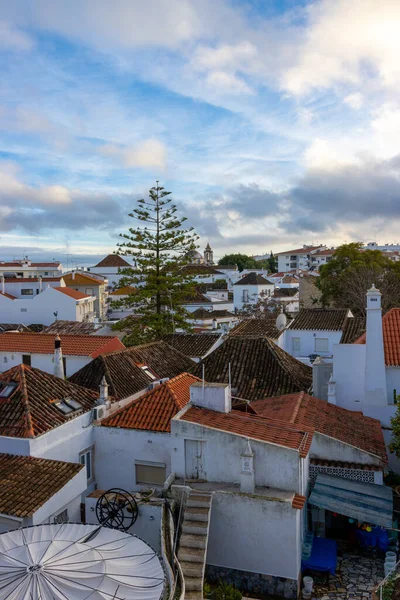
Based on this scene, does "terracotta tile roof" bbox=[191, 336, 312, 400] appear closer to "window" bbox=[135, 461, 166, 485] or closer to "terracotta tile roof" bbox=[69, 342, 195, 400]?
"terracotta tile roof" bbox=[69, 342, 195, 400]

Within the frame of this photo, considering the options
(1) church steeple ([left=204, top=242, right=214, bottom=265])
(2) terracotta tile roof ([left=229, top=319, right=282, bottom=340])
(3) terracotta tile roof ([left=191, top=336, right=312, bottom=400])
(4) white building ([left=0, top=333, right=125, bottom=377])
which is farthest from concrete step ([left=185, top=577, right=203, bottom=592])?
(1) church steeple ([left=204, top=242, right=214, bottom=265])

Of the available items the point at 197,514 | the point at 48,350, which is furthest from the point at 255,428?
the point at 48,350

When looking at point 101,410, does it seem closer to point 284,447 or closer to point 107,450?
point 107,450

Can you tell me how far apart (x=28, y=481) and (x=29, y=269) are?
61099 millimetres

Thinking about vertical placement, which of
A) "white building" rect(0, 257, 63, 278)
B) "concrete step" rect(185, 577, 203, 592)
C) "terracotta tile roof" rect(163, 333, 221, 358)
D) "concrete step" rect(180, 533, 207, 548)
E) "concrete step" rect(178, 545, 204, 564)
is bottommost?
"concrete step" rect(185, 577, 203, 592)

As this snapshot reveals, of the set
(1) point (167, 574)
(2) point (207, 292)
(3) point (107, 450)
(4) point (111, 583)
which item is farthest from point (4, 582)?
(2) point (207, 292)

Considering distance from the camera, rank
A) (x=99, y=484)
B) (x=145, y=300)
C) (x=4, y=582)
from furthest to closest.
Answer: (x=145, y=300)
(x=99, y=484)
(x=4, y=582)

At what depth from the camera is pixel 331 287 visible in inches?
1829

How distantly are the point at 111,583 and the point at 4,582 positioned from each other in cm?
158

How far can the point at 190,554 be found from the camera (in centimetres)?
926

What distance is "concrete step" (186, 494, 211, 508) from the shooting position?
395 inches

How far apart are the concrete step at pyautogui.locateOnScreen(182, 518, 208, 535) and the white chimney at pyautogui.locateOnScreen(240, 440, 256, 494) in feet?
3.65

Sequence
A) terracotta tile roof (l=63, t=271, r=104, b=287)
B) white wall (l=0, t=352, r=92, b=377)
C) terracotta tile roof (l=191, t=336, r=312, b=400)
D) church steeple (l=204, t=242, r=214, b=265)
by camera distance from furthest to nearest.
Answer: church steeple (l=204, t=242, r=214, b=265) < terracotta tile roof (l=63, t=271, r=104, b=287) < white wall (l=0, t=352, r=92, b=377) < terracotta tile roof (l=191, t=336, r=312, b=400)

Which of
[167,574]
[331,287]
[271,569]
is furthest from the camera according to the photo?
[331,287]
